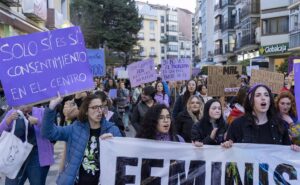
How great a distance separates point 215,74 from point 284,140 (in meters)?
5.39

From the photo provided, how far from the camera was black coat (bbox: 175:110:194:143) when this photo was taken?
696 centimetres

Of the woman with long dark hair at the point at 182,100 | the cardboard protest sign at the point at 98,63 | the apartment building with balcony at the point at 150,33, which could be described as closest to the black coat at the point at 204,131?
the woman with long dark hair at the point at 182,100

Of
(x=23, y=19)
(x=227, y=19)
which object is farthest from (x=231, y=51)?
(x=23, y=19)

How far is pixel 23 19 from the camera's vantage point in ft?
66.3

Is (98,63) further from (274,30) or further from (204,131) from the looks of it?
(274,30)

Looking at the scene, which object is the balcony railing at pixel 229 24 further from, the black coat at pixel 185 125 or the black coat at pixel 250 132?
the black coat at pixel 250 132

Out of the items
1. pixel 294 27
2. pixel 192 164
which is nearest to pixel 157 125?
pixel 192 164

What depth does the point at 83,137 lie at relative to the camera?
185 inches

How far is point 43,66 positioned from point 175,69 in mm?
9745

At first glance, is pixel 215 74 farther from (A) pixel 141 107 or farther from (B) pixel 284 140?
(B) pixel 284 140

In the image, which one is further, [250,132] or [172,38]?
[172,38]

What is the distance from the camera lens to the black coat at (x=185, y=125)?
22.9 ft

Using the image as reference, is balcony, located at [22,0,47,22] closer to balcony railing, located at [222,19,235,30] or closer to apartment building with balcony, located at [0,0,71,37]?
apartment building with balcony, located at [0,0,71,37]

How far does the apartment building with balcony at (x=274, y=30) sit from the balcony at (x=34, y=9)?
25966 millimetres
